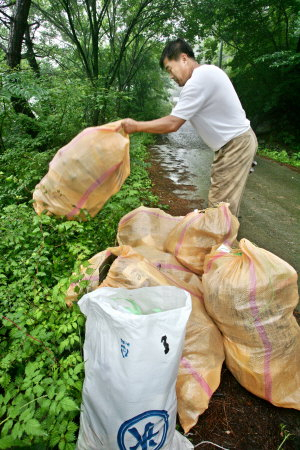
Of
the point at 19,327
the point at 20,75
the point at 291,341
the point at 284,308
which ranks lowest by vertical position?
the point at 291,341

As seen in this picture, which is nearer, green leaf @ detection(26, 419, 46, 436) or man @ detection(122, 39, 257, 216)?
green leaf @ detection(26, 419, 46, 436)

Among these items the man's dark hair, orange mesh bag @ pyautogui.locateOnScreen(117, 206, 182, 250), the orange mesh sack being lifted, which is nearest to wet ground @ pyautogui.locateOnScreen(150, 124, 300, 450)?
orange mesh bag @ pyautogui.locateOnScreen(117, 206, 182, 250)

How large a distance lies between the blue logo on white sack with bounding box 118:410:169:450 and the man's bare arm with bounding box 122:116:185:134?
63.9 inches

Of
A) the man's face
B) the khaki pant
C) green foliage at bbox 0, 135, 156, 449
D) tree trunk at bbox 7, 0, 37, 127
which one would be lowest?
green foliage at bbox 0, 135, 156, 449

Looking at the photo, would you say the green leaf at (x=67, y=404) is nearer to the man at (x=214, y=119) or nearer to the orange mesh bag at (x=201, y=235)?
the orange mesh bag at (x=201, y=235)

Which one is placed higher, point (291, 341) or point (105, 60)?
point (105, 60)

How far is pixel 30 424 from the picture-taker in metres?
0.76

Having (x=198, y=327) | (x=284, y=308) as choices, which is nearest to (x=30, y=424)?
(x=198, y=327)

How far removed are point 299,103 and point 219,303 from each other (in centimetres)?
976

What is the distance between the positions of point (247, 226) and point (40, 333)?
2753 millimetres

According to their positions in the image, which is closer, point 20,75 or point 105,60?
point 20,75

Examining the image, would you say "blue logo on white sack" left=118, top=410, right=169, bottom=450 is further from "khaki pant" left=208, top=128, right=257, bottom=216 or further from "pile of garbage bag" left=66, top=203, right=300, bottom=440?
"khaki pant" left=208, top=128, right=257, bottom=216

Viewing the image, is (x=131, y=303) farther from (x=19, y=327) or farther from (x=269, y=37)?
(x=269, y=37)

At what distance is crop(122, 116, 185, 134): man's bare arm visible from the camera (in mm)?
1854
